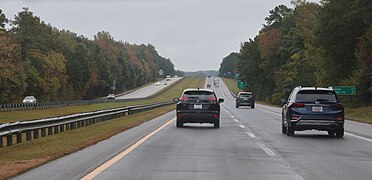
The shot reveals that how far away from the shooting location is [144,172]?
11.8 metres

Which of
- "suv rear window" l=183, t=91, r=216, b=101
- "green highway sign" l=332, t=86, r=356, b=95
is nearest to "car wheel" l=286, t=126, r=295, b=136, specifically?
"suv rear window" l=183, t=91, r=216, b=101

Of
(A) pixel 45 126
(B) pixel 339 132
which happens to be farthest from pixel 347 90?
(A) pixel 45 126

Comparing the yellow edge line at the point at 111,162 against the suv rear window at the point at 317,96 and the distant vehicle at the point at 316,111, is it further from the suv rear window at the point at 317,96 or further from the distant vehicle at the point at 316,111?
the suv rear window at the point at 317,96

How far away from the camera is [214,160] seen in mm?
13992

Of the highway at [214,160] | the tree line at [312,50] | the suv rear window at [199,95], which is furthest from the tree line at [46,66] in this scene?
the highway at [214,160]

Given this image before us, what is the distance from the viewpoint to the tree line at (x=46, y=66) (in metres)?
88.8

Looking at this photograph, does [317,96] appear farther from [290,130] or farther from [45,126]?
[45,126]

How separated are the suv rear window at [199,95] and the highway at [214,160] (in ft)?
20.2

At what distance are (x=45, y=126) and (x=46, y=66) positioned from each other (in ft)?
292

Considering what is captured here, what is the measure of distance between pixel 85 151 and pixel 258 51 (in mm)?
110391

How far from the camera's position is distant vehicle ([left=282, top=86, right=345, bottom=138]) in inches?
853

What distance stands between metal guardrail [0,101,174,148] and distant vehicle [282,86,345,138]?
9.14m

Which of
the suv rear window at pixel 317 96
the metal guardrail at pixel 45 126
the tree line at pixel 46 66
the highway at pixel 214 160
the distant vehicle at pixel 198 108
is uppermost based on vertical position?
the tree line at pixel 46 66

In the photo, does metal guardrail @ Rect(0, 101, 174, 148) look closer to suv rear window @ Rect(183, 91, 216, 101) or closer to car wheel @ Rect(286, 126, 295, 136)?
suv rear window @ Rect(183, 91, 216, 101)
